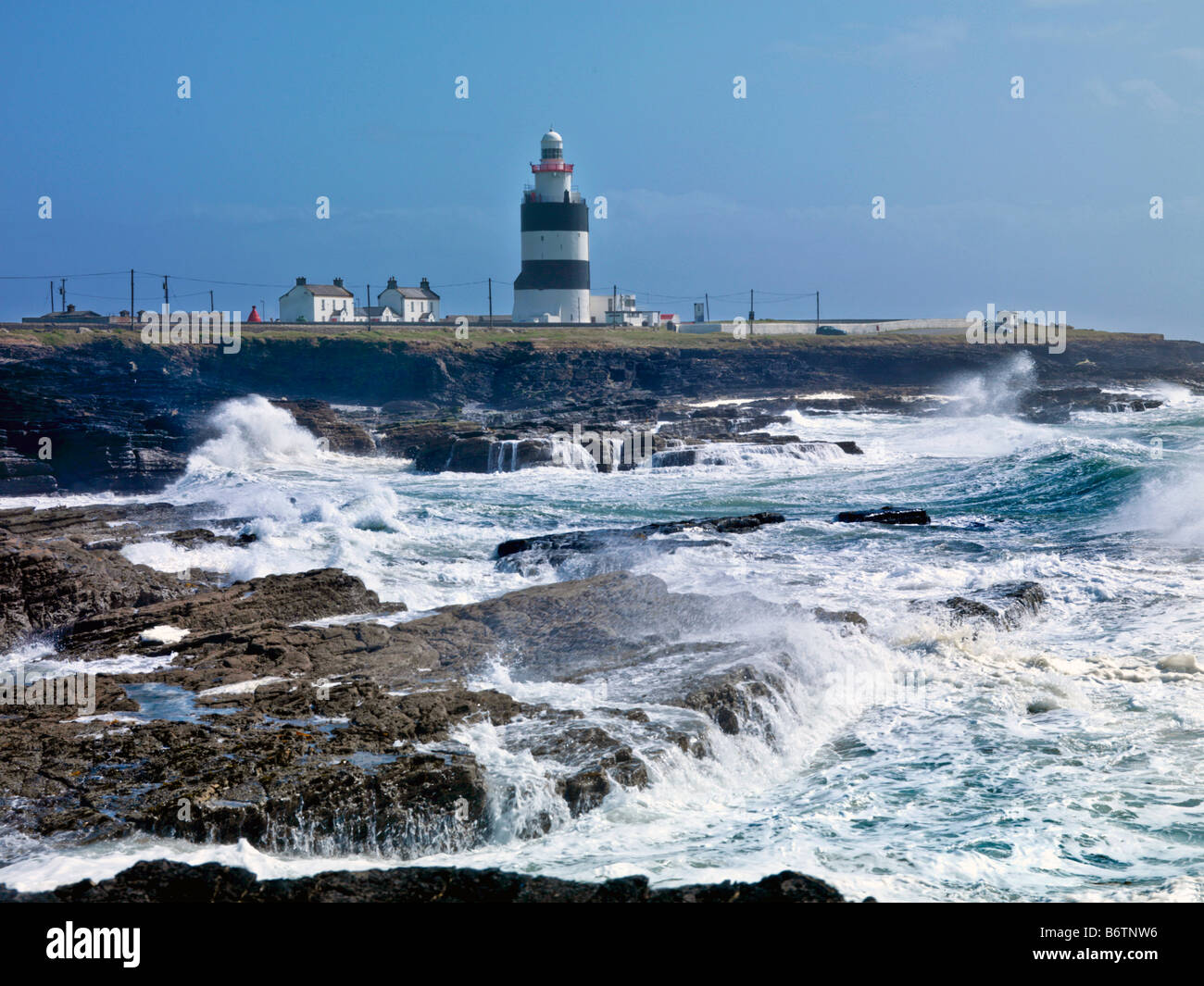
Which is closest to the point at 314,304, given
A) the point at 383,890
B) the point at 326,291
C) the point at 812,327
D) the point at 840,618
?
the point at 326,291

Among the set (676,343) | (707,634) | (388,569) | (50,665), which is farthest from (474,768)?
(676,343)

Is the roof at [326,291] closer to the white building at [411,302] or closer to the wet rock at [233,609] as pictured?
the white building at [411,302]

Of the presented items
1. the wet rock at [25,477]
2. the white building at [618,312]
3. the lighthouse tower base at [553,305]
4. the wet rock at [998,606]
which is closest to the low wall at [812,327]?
the white building at [618,312]

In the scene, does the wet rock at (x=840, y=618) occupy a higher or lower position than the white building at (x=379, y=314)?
lower

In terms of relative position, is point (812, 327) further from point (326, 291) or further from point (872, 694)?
point (872, 694)

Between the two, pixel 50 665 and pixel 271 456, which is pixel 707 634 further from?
pixel 271 456

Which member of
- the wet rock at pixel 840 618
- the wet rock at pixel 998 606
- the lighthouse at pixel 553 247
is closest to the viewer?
the wet rock at pixel 840 618

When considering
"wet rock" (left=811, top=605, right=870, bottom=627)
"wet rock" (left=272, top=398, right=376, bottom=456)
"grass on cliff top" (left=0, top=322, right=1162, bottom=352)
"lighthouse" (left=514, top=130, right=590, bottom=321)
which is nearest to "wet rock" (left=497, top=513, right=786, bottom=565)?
"wet rock" (left=811, top=605, right=870, bottom=627)
